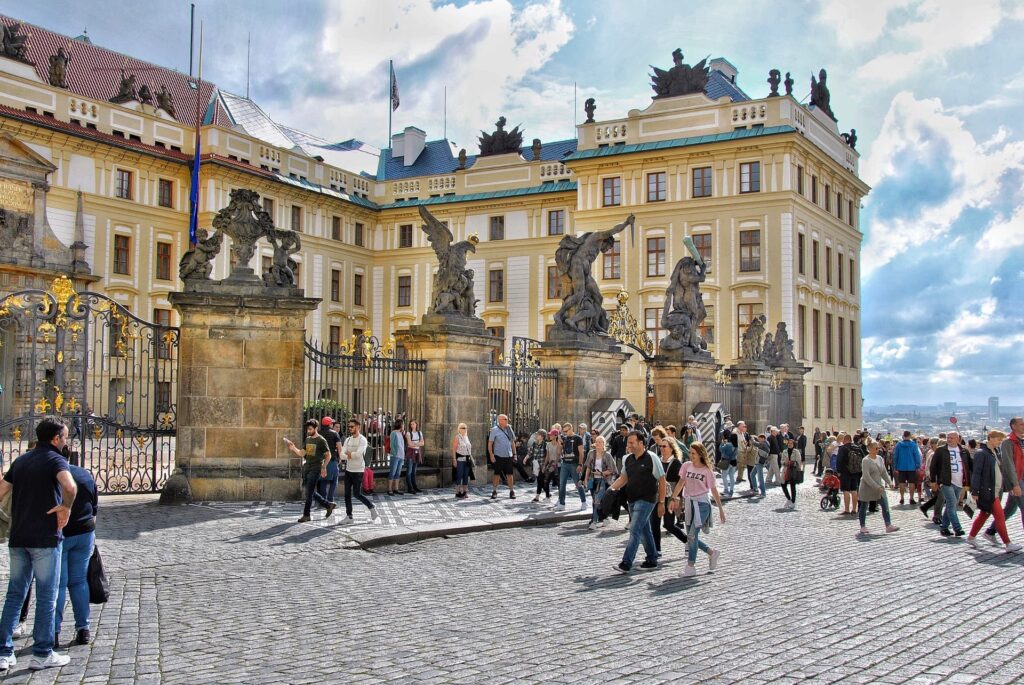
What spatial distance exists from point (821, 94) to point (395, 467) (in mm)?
41275

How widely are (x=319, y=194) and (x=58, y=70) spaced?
15097 millimetres

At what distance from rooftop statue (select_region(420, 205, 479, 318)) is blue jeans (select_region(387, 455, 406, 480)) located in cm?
303

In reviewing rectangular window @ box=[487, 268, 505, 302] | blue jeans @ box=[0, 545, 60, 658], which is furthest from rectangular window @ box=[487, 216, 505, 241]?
blue jeans @ box=[0, 545, 60, 658]

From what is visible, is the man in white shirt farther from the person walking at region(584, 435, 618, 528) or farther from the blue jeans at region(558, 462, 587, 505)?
the blue jeans at region(558, 462, 587, 505)

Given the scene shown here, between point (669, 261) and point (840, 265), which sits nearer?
point (669, 261)

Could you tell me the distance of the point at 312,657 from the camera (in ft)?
21.5

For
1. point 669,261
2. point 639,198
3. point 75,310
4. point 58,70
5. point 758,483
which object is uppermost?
point 58,70

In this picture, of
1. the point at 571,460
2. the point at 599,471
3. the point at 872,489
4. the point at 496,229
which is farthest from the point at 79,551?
the point at 496,229

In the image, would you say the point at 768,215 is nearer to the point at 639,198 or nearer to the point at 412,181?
the point at 639,198

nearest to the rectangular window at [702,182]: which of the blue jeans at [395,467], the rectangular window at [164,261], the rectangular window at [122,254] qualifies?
the rectangular window at [164,261]

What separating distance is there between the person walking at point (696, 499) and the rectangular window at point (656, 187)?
37471mm

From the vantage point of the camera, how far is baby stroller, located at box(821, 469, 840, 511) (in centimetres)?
1770

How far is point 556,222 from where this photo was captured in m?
53.3

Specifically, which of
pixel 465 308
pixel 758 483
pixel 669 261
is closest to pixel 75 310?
pixel 465 308
